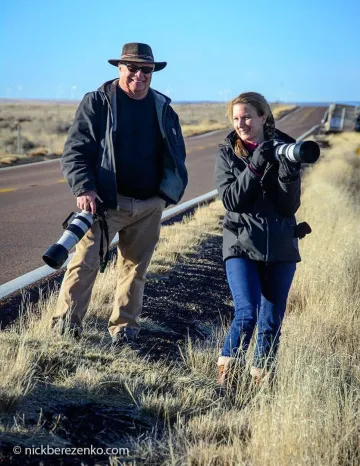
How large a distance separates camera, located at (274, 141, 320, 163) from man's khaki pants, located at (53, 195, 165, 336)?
1.38 m

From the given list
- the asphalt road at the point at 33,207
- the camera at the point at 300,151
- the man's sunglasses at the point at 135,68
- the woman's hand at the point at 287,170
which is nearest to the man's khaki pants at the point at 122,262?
the man's sunglasses at the point at 135,68

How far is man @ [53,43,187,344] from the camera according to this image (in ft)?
15.1

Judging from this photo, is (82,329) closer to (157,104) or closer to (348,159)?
(157,104)

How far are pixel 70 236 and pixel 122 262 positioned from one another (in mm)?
879

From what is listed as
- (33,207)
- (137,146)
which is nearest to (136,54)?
(137,146)

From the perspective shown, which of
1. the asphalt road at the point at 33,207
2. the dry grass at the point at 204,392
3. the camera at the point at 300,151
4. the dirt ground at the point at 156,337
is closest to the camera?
the dry grass at the point at 204,392

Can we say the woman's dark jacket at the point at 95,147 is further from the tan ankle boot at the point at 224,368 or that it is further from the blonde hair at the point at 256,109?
the tan ankle boot at the point at 224,368

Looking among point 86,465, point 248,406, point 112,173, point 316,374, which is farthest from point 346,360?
point 86,465

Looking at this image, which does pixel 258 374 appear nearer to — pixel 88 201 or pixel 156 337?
pixel 156 337

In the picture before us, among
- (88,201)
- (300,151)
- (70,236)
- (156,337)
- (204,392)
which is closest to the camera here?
(300,151)

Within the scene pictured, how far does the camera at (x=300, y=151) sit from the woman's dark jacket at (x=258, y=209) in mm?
179

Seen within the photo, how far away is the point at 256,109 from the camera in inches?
158

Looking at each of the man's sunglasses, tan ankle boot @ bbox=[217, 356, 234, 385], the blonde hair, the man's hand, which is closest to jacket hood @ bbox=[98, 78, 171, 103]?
the man's sunglasses

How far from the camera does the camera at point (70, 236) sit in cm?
418
